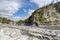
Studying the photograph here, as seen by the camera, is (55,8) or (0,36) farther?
(55,8)

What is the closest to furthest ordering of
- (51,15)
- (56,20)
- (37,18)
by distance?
(56,20) < (51,15) < (37,18)

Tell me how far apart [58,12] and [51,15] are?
120 inches

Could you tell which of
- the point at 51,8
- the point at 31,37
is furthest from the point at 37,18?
the point at 31,37

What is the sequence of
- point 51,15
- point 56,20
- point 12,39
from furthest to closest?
point 51,15 < point 56,20 < point 12,39

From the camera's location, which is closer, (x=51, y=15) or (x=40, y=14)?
(x=51, y=15)

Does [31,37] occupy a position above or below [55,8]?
below

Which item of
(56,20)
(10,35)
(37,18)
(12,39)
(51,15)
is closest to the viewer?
(12,39)

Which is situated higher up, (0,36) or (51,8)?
(51,8)

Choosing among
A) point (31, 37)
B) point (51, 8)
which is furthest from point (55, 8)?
point (31, 37)

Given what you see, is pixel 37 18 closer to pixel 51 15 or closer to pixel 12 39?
pixel 51 15

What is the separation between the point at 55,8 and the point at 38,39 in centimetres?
4483

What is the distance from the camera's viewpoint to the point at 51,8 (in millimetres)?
50375

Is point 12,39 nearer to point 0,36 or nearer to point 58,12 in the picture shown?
point 0,36

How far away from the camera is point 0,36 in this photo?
4.60 meters
